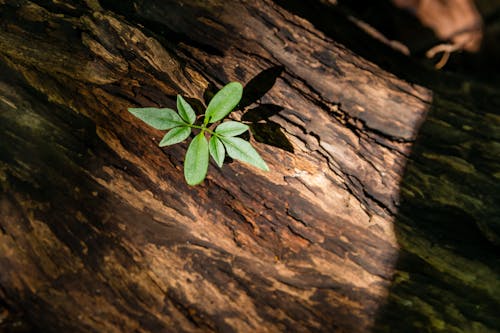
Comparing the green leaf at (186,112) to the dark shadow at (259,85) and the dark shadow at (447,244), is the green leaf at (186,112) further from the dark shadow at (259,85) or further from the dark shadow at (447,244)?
the dark shadow at (447,244)

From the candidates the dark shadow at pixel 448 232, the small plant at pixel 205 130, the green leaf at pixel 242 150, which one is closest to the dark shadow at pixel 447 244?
the dark shadow at pixel 448 232

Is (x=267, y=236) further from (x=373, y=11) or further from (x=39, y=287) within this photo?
(x=373, y=11)

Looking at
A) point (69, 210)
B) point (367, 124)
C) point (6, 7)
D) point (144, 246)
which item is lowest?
point (69, 210)

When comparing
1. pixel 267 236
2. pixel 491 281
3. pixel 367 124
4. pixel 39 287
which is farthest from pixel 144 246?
pixel 491 281

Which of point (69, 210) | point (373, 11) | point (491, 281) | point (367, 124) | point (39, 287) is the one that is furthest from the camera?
point (373, 11)

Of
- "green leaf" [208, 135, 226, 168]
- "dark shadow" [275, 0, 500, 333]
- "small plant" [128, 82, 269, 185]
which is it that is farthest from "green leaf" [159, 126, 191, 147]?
"dark shadow" [275, 0, 500, 333]

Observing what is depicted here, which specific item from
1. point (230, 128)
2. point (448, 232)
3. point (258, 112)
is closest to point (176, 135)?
point (230, 128)

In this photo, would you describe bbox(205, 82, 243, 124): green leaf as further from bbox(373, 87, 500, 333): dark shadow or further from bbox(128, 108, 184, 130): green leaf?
bbox(373, 87, 500, 333): dark shadow
